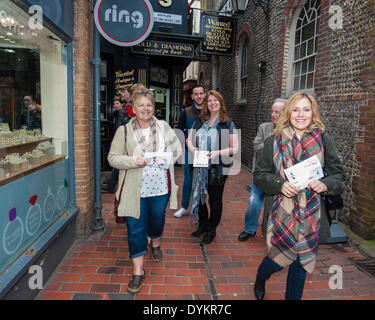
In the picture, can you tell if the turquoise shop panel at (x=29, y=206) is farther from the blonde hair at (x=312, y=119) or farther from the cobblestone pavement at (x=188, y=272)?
the blonde hair at (x=312, y=119)

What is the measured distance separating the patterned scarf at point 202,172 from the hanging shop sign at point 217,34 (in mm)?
5033

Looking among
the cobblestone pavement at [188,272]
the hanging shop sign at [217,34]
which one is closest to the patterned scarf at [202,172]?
the cobblestone pavement at [188,272]

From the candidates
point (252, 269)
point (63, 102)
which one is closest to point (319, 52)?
point (252, 269)

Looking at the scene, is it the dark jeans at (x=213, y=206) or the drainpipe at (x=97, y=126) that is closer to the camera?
the dark jeans at (x=213, y=206)

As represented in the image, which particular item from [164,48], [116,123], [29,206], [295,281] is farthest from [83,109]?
[164,48]

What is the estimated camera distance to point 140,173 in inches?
104

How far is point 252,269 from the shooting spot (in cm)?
312

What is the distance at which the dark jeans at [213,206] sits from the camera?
3494 millimetres

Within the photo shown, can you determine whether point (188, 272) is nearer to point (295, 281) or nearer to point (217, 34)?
point (295, 281)

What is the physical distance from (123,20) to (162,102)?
18.1 ft

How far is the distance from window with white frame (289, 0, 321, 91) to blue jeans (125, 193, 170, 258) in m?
4.19

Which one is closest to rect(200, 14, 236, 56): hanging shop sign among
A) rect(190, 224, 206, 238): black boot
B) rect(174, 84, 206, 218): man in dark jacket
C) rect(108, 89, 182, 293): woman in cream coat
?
rect(174, 84, 206, 218): man in dark jacket

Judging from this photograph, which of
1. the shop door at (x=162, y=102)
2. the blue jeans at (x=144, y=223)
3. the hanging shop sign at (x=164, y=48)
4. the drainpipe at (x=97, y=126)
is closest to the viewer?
the blue jeans at (x=144, y=223)

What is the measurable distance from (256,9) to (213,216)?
23.2 feet
